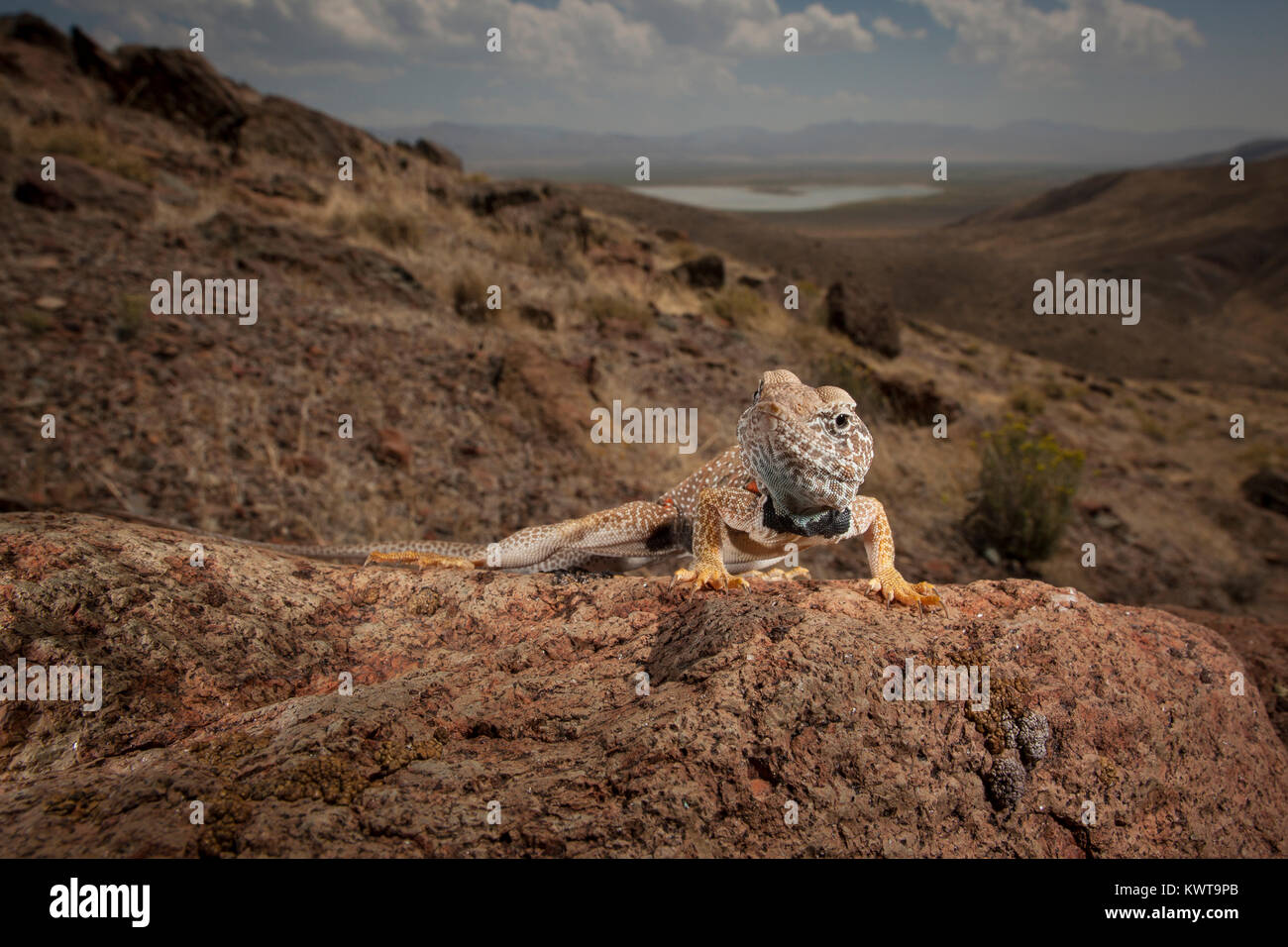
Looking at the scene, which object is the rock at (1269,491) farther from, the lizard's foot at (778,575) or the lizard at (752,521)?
the lizard at (752,521)

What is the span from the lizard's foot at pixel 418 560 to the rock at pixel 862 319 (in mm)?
15898

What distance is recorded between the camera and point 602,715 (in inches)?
109

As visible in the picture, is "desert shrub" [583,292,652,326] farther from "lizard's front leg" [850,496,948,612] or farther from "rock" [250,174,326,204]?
"lizard's front leg" [850,496,948,612]

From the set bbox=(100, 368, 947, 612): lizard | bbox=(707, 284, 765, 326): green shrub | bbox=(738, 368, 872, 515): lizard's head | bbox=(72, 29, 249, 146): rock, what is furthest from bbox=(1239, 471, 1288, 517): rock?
bbox=(72, 29, 249, 146): rock

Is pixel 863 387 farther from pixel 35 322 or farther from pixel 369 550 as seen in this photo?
pixel 35 322

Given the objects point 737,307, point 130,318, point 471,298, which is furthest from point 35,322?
point 737,307

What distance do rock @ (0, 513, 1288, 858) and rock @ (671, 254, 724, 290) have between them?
17.2 meters

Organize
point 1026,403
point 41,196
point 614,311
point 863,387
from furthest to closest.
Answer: point 1026,403 → point 614,311 → point 863,387 → point 41,196

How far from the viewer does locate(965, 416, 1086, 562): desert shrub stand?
9.61 m

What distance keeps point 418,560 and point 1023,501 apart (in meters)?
8.53

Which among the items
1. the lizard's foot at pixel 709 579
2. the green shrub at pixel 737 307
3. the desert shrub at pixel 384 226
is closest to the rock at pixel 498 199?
the desert shrub at pixel 384 226

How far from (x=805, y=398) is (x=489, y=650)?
6.29 ft

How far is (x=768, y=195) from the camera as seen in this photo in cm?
7031

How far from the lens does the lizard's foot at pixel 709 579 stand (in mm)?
3709
